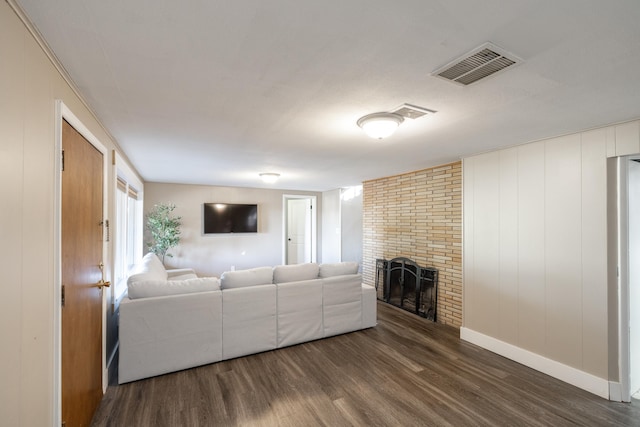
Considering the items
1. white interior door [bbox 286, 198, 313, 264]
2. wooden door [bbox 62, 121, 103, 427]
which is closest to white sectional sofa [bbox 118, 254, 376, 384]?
wooden door [bbox 62, 121, 103, 427]

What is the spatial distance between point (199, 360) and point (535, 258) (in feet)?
11.5

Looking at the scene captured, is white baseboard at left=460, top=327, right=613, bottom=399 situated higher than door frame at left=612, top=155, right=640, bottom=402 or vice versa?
door frame at left=612, top=155, right=640, bottom=402

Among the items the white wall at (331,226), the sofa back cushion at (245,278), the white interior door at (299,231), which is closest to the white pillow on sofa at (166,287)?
the sofa back cushion at (245,278)

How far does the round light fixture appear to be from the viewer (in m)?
2.06

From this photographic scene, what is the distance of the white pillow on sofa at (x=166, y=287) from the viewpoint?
2.58 meters

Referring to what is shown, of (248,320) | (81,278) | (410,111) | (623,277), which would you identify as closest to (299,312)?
(248,320)

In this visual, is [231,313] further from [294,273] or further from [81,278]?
[81,278]

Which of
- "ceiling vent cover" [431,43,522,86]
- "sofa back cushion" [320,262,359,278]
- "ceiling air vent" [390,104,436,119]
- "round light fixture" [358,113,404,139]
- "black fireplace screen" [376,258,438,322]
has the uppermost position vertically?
"ceiling vent cover" [431,43,522,86]

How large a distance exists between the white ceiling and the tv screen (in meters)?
3.62

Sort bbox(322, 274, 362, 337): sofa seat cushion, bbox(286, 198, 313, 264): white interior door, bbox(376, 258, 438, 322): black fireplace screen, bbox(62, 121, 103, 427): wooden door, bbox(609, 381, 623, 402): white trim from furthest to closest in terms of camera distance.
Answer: bbox(286, 198, 313, 264): white interior door < bbox(376, 258, 438, 322): black fireplace screen < bbox(322, 274, 362, 337): sofa seat cushion < bbox(609, 381, 623, 402): white trim < bbox(62, 121, 103, 427): wooden door

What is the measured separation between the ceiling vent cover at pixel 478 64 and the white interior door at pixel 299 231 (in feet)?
20.3

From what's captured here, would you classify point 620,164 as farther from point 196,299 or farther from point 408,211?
point 196,299

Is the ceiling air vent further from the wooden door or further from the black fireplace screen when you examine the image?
the black fireplace screen

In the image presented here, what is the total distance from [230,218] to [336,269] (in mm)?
3689
